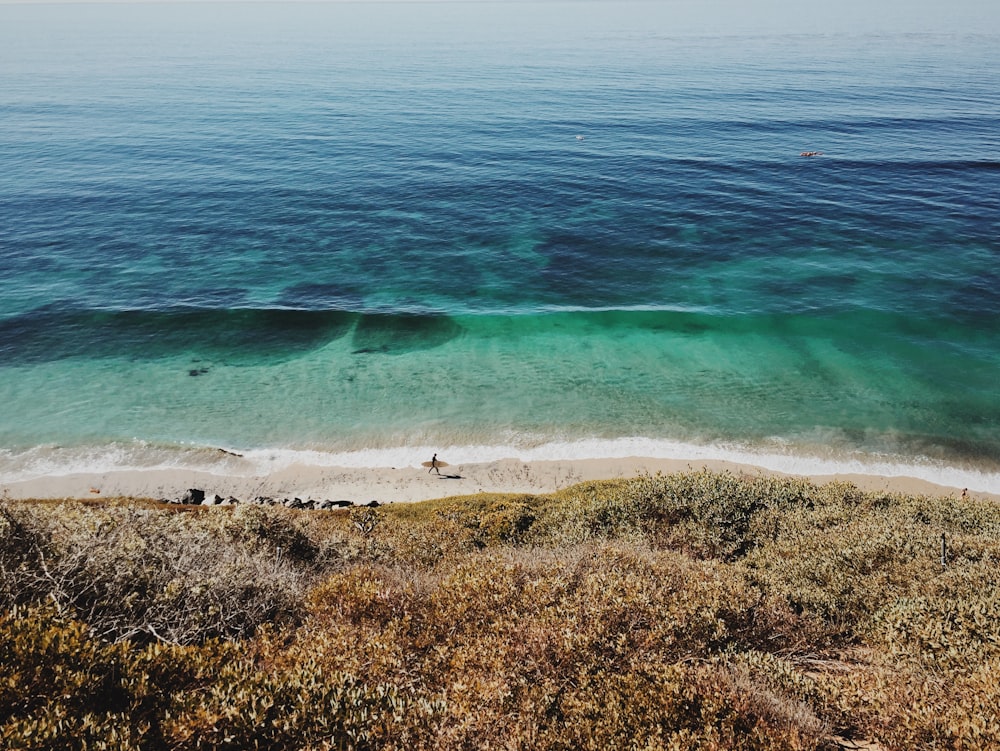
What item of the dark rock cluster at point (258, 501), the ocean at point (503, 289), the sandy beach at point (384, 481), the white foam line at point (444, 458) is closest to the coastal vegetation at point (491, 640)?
the dark rock cluster at point (258, 501)

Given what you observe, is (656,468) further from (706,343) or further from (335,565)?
(335,565)

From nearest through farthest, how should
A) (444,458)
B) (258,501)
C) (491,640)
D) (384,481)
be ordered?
(491,640) < (258,501) < (384,481) < (444,458)

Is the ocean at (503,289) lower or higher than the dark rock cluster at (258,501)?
higher

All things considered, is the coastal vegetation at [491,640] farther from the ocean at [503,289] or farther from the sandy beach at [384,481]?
the ocean at [503,289]

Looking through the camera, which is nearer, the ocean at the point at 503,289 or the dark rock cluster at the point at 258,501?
the dark rock cluster at the point at 258,501

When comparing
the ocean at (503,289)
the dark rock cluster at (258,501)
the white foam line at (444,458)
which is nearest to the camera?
the dark rock cluster at (258,501)

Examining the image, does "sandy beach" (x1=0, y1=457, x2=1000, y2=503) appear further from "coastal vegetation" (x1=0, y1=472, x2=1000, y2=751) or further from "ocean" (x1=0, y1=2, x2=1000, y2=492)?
"coastal vegetation" (x1=0, y1=472, x2=1000, y2=751)

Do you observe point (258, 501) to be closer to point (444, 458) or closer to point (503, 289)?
point (444, 458)

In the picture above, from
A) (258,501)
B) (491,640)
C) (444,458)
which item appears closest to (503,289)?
(444,458)
